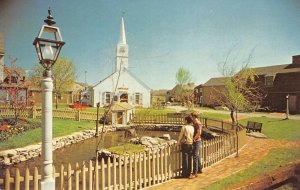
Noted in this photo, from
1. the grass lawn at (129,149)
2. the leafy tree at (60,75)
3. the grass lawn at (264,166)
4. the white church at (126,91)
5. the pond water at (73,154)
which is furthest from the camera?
the white church at (126,91)

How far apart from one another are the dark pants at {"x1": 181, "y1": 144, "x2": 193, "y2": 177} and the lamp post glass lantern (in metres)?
3.61

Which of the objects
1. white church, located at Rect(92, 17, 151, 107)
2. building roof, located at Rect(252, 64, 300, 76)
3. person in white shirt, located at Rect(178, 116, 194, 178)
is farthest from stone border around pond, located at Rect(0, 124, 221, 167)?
building roof, located at Rect(252, 64, 300, 76)

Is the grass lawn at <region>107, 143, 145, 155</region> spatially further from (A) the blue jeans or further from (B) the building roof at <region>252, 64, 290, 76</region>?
(B) the building roof at <region>252, 64, 290, 76</region>

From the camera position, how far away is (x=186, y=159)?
20.9ft

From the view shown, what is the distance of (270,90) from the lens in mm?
28094

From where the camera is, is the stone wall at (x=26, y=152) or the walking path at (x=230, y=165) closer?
the walking path at (x=230, y=165)

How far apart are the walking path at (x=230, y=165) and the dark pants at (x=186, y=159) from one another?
25 cm

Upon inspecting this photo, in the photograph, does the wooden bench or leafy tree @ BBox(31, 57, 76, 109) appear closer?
the wooden bench

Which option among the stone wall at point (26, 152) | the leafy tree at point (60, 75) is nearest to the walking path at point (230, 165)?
the stone wall at point (26, 152)

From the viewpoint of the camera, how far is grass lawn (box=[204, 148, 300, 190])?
5.62m

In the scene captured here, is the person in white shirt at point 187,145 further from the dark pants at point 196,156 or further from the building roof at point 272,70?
the building roof at point 272,70

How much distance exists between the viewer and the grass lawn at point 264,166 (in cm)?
562

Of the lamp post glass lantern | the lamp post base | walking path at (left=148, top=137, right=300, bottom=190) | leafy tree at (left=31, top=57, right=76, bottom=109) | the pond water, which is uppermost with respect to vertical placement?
leafy tree at (left=31, top=57, right=76, bottom=109)

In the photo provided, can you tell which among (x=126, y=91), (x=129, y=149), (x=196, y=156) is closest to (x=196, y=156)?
(x=196, y=156)
